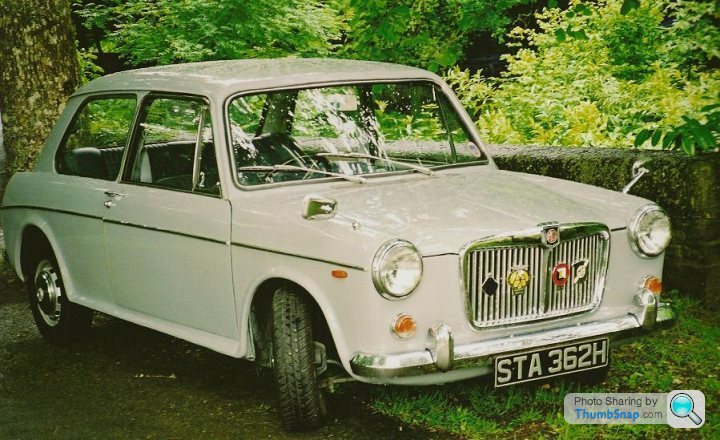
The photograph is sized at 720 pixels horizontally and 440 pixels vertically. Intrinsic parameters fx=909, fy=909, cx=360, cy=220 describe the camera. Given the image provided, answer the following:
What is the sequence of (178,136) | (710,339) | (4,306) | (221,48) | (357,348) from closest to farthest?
(357,348), (178,136), (710,339), (4,306), (221,48)

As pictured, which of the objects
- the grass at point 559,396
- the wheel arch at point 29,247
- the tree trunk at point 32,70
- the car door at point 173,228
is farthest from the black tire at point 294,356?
the tree trunk at point 32,70

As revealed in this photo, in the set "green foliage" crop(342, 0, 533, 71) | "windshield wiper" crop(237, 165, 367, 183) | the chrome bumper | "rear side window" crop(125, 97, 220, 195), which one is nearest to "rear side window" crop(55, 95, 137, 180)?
"rear side window" crop(125, 97, 220, 195)

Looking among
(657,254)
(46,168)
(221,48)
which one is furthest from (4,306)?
(221,48)

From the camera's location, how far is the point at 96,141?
611cm

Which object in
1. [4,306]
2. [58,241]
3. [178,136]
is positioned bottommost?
[4,306]

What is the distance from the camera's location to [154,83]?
5566mm

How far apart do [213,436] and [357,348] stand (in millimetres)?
1056

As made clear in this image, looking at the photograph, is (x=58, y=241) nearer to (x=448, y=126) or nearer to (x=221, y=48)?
(x=448, y=126)

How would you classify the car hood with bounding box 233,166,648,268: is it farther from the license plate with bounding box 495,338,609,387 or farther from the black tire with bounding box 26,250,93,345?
the black tire with bounding box 26,250,93,345

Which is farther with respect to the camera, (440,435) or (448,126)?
(448,126)

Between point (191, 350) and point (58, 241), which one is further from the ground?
point (58, 241)

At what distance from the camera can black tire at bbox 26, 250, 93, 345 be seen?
20.5 ft

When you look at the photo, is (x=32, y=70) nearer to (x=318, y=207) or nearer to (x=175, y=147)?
(x=175, y=147)

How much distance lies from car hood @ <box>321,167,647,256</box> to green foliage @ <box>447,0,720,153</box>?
9.43 ft
